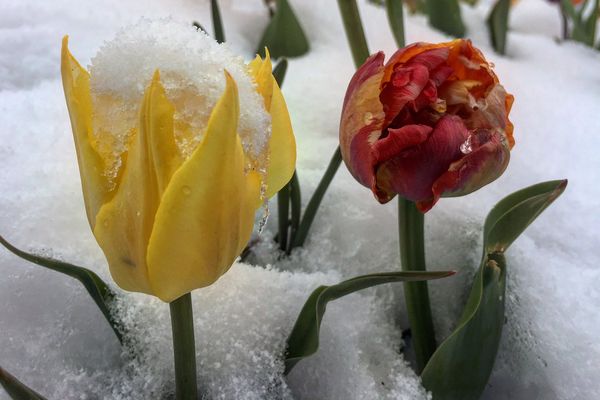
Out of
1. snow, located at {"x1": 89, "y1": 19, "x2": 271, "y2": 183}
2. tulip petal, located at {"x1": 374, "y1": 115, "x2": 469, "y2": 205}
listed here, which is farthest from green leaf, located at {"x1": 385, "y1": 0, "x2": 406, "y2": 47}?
snow, located at {"x1": 89, "y1": 19, "x2": 271, "y2": 183}

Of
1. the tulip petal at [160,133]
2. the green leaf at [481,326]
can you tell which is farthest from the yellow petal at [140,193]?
the green leaf at [481,326]

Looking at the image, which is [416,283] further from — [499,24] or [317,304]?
[499,24]

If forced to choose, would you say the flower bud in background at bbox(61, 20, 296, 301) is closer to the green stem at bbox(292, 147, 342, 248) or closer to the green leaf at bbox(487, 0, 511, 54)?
the green stem at bbox(292, 147, 342, 248)

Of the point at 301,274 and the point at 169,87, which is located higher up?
the point at 169,87

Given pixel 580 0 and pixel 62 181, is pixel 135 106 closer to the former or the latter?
pixel 62 181

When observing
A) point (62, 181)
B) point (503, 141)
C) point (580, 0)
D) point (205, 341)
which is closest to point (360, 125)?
point (503, 141)

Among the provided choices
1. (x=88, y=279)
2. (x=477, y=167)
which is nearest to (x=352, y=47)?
(x=477, y=167)
